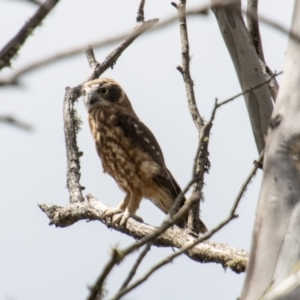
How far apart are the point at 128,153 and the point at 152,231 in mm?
1962

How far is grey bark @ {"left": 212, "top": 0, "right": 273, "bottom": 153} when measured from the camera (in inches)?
184

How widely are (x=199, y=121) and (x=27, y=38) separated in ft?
11.4

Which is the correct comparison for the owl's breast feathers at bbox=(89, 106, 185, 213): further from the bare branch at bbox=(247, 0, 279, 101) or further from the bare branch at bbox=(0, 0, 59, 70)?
the bare branch at bbox=(0, 0, 59, 70)

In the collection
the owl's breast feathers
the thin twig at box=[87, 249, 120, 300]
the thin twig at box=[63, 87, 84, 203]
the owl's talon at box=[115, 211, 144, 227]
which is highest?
the owl's breast feathers

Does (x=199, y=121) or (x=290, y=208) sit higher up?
(x=199, y=121)

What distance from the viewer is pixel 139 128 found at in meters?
7.07

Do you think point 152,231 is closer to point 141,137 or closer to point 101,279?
point 141,137

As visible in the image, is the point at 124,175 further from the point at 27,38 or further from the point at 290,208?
the point at 27,38

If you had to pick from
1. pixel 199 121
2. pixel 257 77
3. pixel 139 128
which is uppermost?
pixel 139 128

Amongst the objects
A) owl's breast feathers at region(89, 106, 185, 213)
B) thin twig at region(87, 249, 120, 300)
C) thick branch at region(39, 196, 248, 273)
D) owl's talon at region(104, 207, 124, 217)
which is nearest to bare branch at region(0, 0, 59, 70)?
thin twig at region(87, 249, 120, 300)

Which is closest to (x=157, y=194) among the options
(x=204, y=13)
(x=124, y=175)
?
(x=124, y=175)

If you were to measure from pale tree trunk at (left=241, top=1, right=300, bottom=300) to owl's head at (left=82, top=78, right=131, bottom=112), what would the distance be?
4.47m

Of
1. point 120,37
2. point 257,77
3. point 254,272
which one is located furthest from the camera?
point 257,77

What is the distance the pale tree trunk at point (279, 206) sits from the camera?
2.38 m
